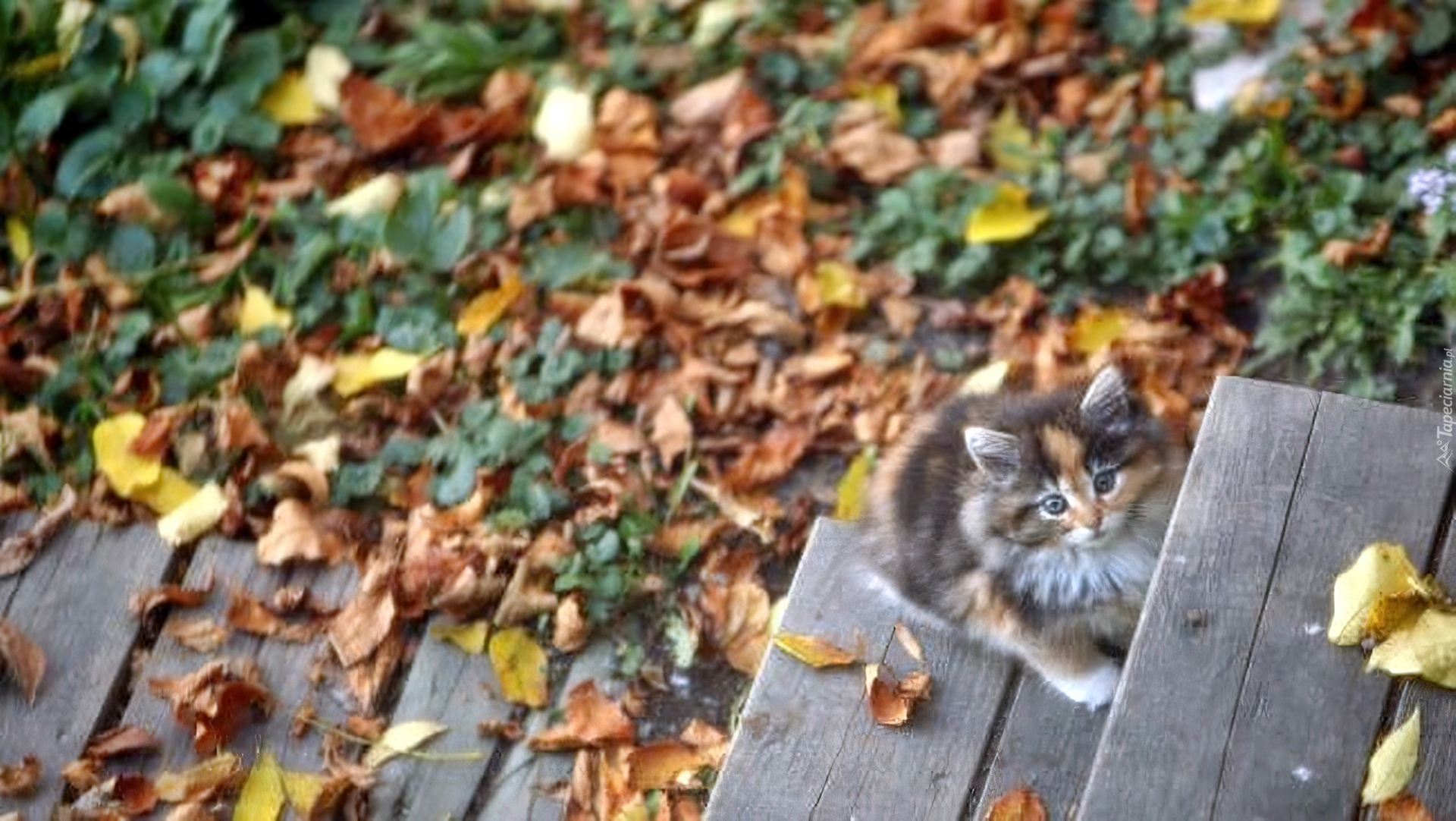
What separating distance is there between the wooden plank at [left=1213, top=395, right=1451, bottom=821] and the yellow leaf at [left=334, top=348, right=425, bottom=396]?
8.86 feet

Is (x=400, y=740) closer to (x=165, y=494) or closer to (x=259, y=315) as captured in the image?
(x=165, y=494)

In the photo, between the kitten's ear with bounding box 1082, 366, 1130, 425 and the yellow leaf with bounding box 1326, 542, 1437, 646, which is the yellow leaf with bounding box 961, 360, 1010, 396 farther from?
the yellow leaf with bounding box 1326, 542, 1437, 646

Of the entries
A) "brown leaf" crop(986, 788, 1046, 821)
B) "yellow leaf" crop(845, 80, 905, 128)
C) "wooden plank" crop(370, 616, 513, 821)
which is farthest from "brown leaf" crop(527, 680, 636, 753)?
"yellow leaf" crop(845, 80, 905, 128)

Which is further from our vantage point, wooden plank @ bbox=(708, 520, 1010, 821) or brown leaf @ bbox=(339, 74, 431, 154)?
brown leaf @ bbox=(339, 74, 431, 154)

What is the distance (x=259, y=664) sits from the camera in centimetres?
432

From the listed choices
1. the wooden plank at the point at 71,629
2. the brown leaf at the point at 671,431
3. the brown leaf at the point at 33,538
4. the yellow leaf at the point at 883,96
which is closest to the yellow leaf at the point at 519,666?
the brown leaf at the point at 671,431

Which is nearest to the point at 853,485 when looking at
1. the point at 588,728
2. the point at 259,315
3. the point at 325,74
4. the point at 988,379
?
the point at 988,379

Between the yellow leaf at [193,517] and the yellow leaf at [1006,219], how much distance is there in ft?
7.33

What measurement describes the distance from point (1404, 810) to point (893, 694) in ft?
3.41

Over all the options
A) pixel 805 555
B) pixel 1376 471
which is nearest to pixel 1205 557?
pixel 1376 471

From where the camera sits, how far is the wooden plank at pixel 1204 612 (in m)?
2.87

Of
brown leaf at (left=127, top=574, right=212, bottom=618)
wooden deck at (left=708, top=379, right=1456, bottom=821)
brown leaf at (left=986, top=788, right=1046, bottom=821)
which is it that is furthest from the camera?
brown leaf at (left=127, top=574, right=212, bottom=618)

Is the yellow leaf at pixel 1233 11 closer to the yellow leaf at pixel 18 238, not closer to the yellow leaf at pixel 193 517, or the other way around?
the yellow leaf at pixel 193 517

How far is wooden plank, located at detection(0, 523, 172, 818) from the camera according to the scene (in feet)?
13.8
